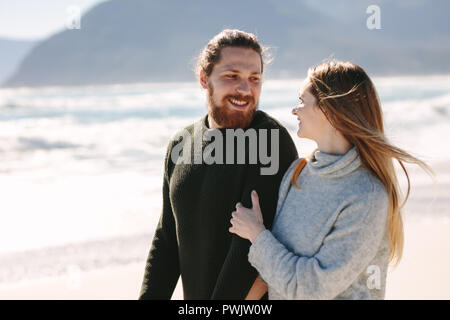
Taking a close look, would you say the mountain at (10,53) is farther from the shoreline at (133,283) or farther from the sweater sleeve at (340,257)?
the sweater sleeve at (340,257)

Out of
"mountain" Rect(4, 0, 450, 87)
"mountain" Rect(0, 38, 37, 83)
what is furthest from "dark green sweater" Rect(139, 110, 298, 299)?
"mountain" Rect(0, 38, 37, 83)

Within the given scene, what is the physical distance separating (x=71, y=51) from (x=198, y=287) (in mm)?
104255

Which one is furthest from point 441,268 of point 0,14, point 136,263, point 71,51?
point 71,51

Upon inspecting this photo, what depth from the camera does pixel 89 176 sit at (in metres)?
9.79

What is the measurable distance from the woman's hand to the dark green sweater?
0.13 ft

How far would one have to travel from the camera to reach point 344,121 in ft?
6.19

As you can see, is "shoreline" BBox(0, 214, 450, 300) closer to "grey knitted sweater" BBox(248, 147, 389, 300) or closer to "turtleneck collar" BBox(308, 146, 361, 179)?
"grey knitted sweater" BBox(248, 147, 389, 300)

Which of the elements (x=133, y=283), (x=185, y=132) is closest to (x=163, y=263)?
(x=185, y=132)

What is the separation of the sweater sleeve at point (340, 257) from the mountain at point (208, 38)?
76018 millimetres

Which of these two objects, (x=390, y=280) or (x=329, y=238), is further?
(x=390, y=280)

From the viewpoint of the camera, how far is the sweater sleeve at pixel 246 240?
198 cm

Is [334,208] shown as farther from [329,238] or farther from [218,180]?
[218,180]

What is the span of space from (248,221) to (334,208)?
1.10 ft

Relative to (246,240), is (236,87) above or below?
above
